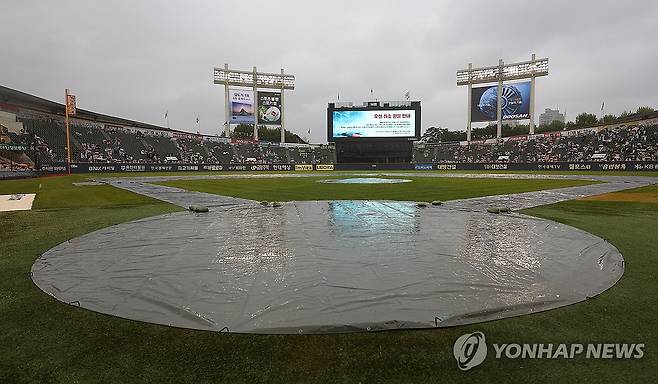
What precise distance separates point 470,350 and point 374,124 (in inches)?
2341

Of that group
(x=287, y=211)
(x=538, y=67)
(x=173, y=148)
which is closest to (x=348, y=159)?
(x=173, y=148)

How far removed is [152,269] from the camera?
4734mm

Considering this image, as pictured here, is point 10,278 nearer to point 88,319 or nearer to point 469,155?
point 88,319

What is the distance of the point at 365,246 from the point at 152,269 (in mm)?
3099

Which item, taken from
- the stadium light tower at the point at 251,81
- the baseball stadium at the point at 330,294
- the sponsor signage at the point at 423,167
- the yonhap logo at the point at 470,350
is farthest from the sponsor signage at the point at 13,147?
the sponsor signage at the point at 423,167

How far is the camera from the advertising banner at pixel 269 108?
66250 millimetres

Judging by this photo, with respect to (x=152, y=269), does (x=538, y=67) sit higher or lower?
higher

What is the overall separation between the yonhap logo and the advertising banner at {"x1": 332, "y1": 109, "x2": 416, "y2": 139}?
5915 centimetres

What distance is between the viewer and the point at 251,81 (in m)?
66.5

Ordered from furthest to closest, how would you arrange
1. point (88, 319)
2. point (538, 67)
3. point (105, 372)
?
point (538, 67) < point (88, 319) < point (105, 372)

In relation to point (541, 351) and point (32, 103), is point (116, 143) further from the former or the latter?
point (541, 351)

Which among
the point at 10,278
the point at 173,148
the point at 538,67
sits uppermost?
the point at 538,67

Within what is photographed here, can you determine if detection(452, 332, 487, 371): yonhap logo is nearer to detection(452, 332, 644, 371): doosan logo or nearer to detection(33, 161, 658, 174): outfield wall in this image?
detection(452, 332, 644, 371): doosan logo

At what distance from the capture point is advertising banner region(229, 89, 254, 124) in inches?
→ 2527
